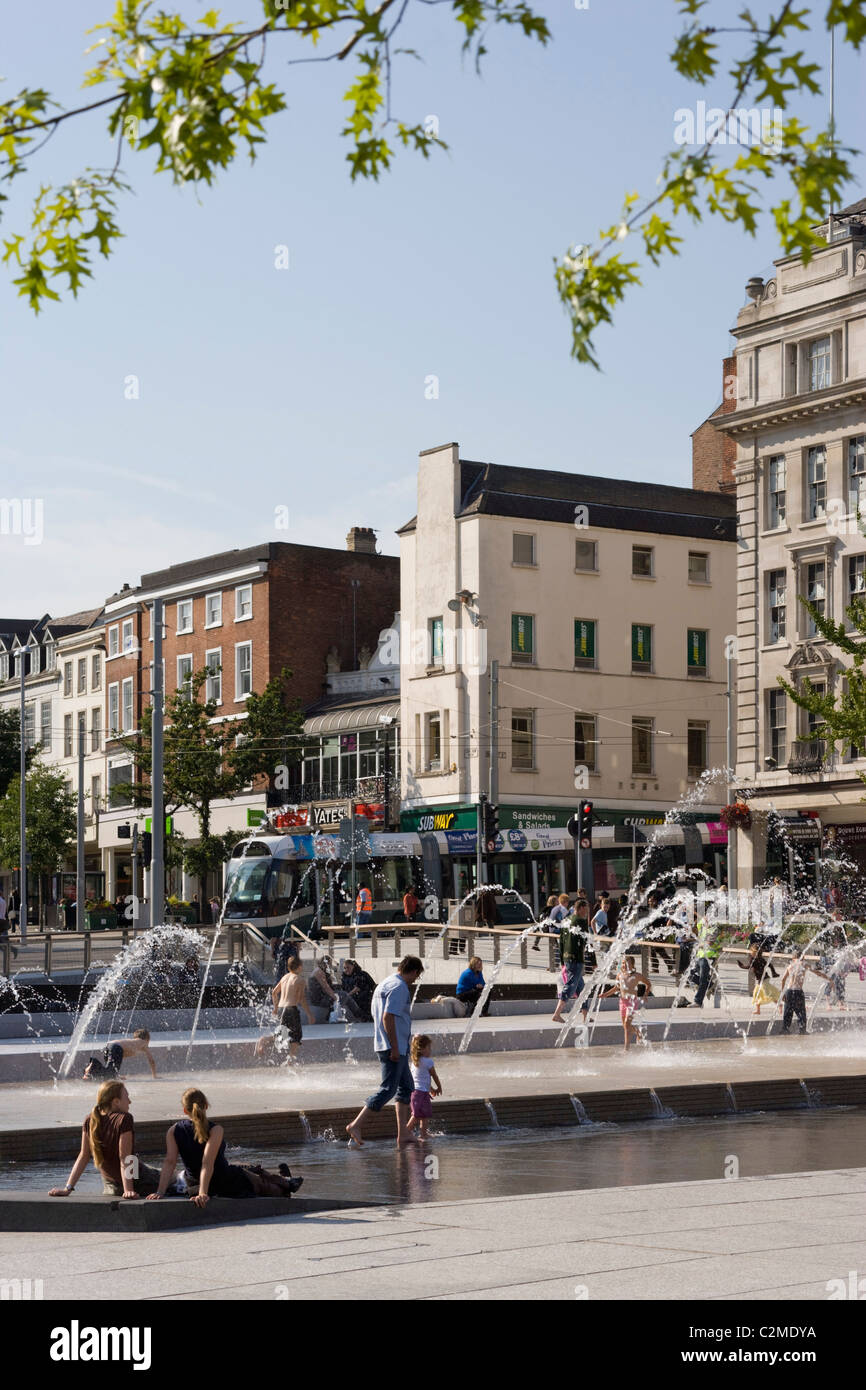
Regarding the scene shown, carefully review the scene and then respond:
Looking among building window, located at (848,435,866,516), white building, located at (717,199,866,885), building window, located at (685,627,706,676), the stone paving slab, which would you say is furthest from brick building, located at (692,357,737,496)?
the stone paving slab

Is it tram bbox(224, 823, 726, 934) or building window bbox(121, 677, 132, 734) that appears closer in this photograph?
tram bbox(224, 823, 726, 934)

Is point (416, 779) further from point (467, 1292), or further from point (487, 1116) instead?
point (467, 1292)

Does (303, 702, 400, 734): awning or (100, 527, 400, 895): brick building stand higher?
(100, 527, 400, 895): brick building

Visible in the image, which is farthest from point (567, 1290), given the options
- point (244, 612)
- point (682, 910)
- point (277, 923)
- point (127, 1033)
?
point (244, 612)

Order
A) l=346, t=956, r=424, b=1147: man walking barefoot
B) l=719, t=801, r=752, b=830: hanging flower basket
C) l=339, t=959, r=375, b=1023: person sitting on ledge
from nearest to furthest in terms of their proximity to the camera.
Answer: l=346, t=956, r=424, b=1147: man walking barefoot
l=339, t=959, r=375, b=1023: person sitting on ledge
l=719, t=801, r=752, b=830: hanging flower basket

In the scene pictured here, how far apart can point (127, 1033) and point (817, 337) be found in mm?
33473

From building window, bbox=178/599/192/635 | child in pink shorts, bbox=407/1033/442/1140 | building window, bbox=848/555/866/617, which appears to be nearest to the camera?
child in pink shorts, bbox=407/1033/442/1140

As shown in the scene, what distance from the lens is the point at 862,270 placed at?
5256cm

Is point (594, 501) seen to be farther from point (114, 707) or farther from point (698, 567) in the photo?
point (114, 707)

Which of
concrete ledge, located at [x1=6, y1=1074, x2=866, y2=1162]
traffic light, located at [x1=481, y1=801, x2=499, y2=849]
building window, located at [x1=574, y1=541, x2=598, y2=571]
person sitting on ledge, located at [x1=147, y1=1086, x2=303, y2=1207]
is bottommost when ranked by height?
concrete ledge, located at [x1=6, y1=1074, x2=866, y2=1162]

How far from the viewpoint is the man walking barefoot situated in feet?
53.1

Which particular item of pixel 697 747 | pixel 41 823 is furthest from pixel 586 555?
pixel 41 823

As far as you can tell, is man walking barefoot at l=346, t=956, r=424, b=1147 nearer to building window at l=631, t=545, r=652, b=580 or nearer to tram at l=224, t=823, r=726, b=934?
tram at l=224, t=823, r=726, b=934

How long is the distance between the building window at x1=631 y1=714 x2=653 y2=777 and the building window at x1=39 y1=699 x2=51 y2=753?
3429 cm
